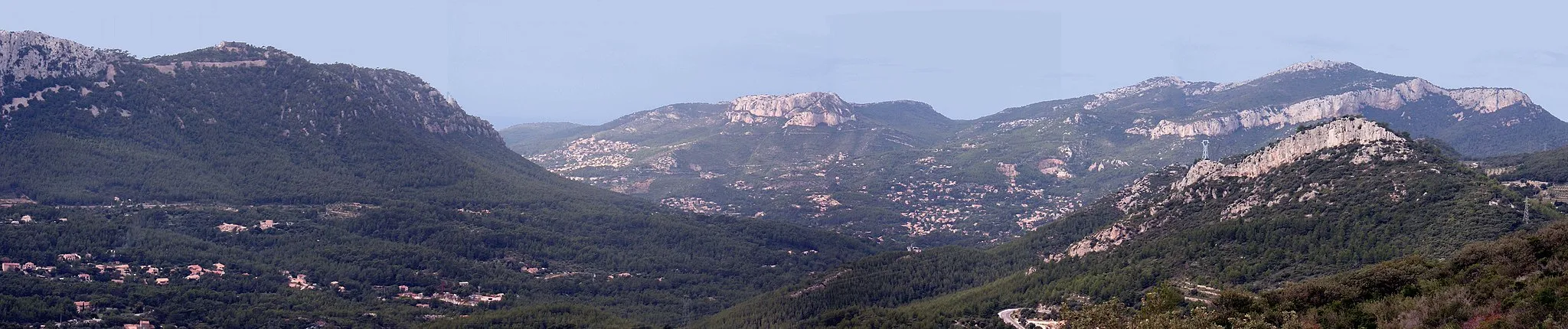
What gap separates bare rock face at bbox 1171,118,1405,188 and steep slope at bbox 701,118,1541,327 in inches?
3.5

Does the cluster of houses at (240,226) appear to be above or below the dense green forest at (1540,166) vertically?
below

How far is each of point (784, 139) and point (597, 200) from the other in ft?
241

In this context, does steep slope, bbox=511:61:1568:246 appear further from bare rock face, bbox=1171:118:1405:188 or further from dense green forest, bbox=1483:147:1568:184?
bare rock face, bbox=1171:118:1405:188

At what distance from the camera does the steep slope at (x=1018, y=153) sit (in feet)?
396

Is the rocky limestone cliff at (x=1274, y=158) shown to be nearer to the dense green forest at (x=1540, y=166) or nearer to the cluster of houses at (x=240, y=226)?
the dense green forest at (x=1540, y=166)

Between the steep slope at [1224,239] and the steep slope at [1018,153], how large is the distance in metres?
30.4

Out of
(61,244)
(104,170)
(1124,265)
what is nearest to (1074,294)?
(1124,265)

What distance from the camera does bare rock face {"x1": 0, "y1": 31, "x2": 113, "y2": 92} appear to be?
252ft

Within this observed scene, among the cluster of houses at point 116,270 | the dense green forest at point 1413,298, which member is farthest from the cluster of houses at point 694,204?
the dense green forest at point 1413,298

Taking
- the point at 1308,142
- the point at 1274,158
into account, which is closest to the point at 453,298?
the point at 1274,158

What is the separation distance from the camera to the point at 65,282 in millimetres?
52594

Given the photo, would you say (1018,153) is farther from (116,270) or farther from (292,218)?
(116,270)

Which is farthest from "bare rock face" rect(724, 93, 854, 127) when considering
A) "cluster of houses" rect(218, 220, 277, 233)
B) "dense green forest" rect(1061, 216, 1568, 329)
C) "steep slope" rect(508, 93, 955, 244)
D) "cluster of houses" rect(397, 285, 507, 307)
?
"dense green forest" rect(1061, 216, 1568, 329)

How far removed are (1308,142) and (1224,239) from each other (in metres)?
15.5
